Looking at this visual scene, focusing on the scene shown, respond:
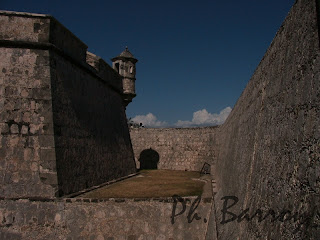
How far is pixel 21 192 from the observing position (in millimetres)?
8391

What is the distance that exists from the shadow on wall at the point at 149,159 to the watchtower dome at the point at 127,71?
22.4 feet

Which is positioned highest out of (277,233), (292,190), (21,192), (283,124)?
(283,124)

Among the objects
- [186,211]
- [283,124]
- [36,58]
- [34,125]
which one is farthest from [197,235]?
[36,58]

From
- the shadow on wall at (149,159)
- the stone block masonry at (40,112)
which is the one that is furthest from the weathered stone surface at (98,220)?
the shadow on wall at (149,159)

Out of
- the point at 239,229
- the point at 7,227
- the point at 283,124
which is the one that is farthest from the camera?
the point at 7,227

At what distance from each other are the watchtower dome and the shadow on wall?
681cm

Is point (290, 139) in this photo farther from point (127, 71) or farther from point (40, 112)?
point (127, 71)

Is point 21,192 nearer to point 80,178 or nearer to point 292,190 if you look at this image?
point 80,178

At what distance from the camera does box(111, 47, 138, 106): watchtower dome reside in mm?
18812

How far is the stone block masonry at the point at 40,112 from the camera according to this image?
8.55 m

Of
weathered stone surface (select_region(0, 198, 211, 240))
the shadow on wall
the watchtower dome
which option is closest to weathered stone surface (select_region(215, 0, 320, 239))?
weathered stone surface (select_region(0, 198, 211, 240))

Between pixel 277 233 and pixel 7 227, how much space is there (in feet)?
24.3

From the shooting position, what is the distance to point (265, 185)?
326 centimetres

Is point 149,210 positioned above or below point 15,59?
below
